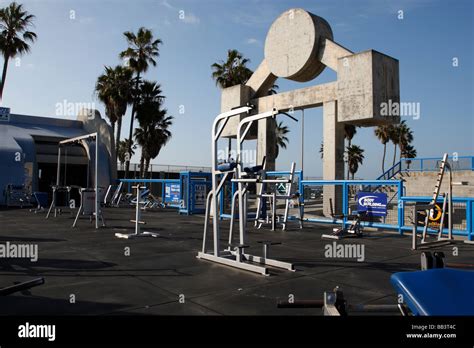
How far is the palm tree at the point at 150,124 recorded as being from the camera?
107ft

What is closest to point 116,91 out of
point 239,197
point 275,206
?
point 275,206

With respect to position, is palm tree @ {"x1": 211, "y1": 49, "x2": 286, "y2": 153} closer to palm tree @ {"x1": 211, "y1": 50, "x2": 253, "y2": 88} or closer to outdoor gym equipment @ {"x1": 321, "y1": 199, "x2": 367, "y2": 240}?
palm tree @ {"x1": 211, "y1": 50, "x2": 253, "y2": 88}

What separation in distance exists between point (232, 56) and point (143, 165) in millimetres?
12522

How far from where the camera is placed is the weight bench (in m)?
2.17

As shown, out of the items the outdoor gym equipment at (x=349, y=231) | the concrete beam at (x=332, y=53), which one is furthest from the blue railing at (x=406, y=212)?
the concrete beam at (x=332, y=53)

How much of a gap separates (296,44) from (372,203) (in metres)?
10.5

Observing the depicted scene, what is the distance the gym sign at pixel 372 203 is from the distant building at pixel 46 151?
14.0 meters

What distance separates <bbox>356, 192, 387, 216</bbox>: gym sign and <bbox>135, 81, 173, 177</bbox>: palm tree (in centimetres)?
2371

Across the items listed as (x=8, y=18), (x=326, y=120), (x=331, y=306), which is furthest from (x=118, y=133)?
(x=331, y=306)

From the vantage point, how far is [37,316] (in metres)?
3.81

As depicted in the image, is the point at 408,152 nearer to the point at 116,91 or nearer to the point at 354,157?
the point at 354,157

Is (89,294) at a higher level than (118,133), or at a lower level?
lower

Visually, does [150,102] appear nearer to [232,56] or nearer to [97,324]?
[232,56]

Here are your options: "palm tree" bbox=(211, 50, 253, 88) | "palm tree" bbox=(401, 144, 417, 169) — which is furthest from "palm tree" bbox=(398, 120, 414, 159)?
"palm tree" bbox=(211, 50, 253, 88)
